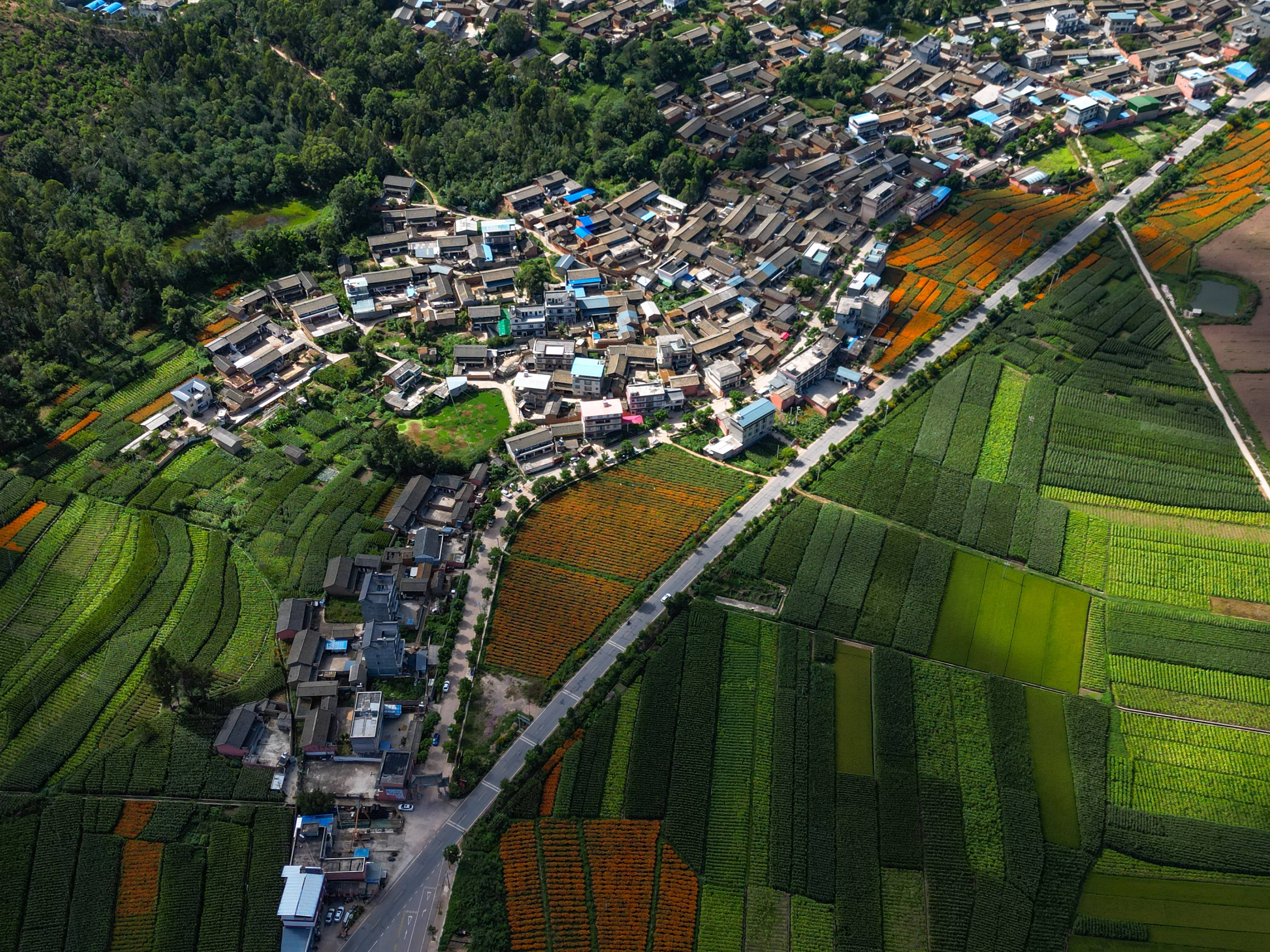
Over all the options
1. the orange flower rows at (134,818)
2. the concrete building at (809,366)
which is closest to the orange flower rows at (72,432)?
the orange flower rows at (134,818)

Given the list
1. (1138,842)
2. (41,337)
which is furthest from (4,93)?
(1138,842)

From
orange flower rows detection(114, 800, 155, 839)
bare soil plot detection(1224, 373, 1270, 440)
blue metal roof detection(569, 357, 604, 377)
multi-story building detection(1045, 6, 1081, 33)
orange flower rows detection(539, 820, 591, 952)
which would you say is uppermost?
multi-story building detection(1045, 6, 1081, 33)

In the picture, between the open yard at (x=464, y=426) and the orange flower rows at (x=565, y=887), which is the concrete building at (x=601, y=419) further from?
the orange flower rows at (x=565, y=887)

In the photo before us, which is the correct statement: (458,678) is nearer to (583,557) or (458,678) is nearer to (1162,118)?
(583,557)

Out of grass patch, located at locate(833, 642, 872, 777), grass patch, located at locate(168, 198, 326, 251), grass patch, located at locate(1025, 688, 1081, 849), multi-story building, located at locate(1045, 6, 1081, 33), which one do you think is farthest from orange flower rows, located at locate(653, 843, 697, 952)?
multi-story building, located at locate(1045, 6, 1081, 33)

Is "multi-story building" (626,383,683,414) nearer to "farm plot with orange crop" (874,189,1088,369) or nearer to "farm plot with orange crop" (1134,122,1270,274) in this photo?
"farm plot with orange crop" (874,189,1088,369)

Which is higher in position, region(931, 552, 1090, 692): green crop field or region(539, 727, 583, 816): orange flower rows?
region(539, 727, 583, 816): orange flower rows


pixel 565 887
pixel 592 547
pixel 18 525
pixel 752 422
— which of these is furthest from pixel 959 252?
pixel 18 525

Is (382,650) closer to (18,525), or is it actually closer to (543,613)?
(543,613)
